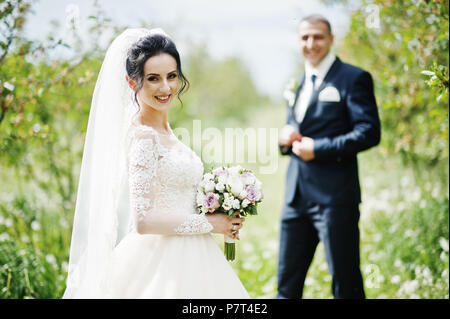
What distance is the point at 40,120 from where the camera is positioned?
4531 mm

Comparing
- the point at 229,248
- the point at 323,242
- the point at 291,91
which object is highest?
the point at 291,91

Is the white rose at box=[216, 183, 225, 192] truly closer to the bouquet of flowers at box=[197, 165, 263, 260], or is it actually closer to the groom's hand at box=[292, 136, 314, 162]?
the bouquet of flowers at box=[197, 165, 263, 260]

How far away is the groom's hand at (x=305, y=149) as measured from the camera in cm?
325

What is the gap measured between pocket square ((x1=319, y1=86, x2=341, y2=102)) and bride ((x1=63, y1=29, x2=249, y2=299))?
4.46 feet

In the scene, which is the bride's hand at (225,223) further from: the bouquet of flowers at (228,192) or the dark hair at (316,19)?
the dark hair at (316,19)

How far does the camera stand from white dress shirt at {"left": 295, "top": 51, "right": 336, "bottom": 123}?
3.37m

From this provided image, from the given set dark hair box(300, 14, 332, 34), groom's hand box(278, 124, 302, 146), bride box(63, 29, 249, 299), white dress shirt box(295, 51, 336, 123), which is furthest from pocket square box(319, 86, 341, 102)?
bride box(63, 29, 249, 299)

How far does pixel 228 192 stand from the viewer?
224 cm

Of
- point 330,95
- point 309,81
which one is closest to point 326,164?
point 330,95

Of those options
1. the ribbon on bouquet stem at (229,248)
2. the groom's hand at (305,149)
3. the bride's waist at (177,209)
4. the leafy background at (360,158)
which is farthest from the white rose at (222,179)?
the leafy background at (360,158)

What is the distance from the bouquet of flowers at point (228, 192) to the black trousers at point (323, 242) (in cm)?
116

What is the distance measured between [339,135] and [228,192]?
141 cm

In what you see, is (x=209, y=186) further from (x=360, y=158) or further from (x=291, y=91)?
(x=360, y=158)
